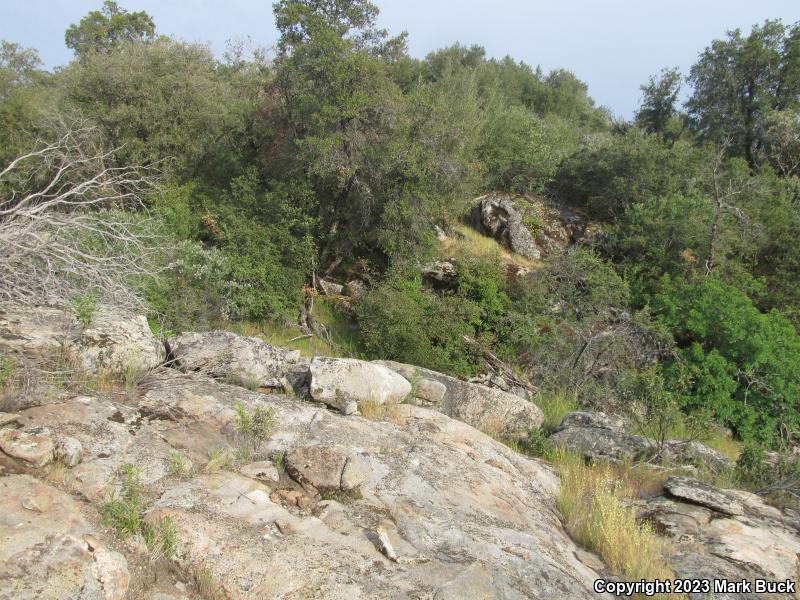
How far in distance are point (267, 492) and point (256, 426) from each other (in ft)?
2.88

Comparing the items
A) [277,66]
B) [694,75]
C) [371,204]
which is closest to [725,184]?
[694,75]

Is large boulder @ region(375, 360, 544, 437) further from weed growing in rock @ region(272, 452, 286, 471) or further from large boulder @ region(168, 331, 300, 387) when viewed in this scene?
weed growing in rock @ region(272, 452, 286, 471)

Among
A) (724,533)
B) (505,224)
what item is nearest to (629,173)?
(505,224)

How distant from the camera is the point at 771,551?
4984 millimetres

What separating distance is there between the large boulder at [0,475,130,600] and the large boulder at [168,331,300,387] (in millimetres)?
3019

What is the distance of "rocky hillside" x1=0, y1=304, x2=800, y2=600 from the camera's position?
10.9 feet

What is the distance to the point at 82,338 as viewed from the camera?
565 centimetres

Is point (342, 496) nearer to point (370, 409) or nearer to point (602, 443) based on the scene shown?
point (370, 409)

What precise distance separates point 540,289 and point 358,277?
4584mm

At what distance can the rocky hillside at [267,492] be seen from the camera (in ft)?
10.9

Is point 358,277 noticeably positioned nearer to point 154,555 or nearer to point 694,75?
point 154,555

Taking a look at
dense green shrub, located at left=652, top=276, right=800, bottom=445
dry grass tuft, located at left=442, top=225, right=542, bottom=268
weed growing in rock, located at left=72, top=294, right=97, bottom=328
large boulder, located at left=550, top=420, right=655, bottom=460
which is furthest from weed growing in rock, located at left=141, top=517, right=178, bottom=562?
dry grass tuft, located at left=442, top=225, right=542, bottom=268

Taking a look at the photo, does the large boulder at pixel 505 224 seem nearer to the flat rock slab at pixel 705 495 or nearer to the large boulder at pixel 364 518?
the flat rock slab at pixel 705 495

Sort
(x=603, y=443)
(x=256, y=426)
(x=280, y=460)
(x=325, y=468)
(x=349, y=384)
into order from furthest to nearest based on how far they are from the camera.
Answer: (x=603, y=443), (x=349, y=384), (x=256, y=426), (x=280, y=460), (x=325, y=468)
